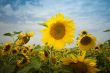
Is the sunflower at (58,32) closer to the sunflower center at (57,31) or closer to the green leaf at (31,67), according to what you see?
the sunflower center at (57,31)

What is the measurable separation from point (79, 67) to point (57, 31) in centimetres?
93

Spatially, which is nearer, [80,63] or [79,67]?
[79,67]

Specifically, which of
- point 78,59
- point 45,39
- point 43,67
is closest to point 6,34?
point 45,39

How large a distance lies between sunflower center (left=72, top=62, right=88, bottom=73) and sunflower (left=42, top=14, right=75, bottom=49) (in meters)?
0.66

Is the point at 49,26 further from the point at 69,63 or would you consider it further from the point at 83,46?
the point at 83,46

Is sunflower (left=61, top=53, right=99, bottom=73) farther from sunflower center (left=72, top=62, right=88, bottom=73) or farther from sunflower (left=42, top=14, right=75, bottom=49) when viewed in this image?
sunflower (left=42, top=14, right=75, bottom=49)

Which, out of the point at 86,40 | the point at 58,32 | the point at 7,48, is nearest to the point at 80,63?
the point at 58,32

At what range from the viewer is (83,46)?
4.97 metres

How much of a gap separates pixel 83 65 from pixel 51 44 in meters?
0.76

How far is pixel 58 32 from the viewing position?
3152mm

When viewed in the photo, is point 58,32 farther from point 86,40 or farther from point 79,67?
point 86,40

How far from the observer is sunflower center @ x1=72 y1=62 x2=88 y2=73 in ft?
7.18

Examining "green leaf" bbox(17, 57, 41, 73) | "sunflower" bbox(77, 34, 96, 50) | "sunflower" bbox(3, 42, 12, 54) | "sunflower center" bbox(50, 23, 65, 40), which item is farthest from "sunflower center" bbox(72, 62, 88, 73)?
"sunflower" bbox(3, 42, 12, 54)

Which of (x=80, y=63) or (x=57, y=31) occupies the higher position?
(x=57, y=31)
